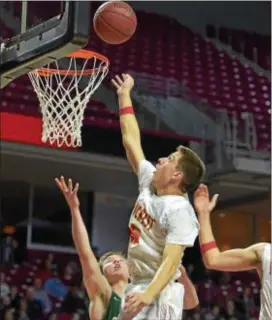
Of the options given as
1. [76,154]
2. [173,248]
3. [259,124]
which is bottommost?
[173,248]

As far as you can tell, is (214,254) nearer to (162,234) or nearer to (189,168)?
(162,234)

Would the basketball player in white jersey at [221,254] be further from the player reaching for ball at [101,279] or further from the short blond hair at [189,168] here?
the player reaching for ball at [101,279]

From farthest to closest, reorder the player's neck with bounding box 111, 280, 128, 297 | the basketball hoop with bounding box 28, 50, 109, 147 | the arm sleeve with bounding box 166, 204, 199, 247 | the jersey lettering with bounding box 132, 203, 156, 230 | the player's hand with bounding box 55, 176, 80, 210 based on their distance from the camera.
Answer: the basketball hoop with bounding box 28, 50, 109, 147 < the player's neck with bounding box 111, 280, 128, 297 < the player's hand with bounding box 55, 176, 80, 210 < the jersey lettering with bounding box 132, 203, 156, 230 < the arm sleeve with bounding box 166, 204, 199, 247

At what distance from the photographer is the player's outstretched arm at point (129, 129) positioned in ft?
10.7

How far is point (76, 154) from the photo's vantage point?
30.1ft

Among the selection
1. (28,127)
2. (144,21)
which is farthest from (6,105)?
(144,21)

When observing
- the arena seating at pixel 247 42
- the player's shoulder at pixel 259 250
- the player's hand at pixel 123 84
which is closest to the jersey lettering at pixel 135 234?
the player's shoulder at pixel 259 250

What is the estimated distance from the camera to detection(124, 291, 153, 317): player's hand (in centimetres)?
277

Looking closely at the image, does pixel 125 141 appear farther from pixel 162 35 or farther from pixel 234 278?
pixel 162 35

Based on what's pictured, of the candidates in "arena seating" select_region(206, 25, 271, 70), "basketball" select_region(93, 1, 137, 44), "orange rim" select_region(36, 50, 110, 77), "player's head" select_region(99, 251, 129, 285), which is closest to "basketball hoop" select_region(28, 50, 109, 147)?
"orange rim" select_region(36, 50, 110, 77)

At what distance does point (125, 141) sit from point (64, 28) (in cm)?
53

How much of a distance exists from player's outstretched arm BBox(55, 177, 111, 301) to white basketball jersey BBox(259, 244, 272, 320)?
73 cm

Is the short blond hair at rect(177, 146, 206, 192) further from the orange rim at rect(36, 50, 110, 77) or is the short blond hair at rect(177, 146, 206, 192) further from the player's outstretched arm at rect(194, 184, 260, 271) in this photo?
the orange rim at rect(36, 50, 110, 77)

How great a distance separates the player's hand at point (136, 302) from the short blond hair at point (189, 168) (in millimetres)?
494
